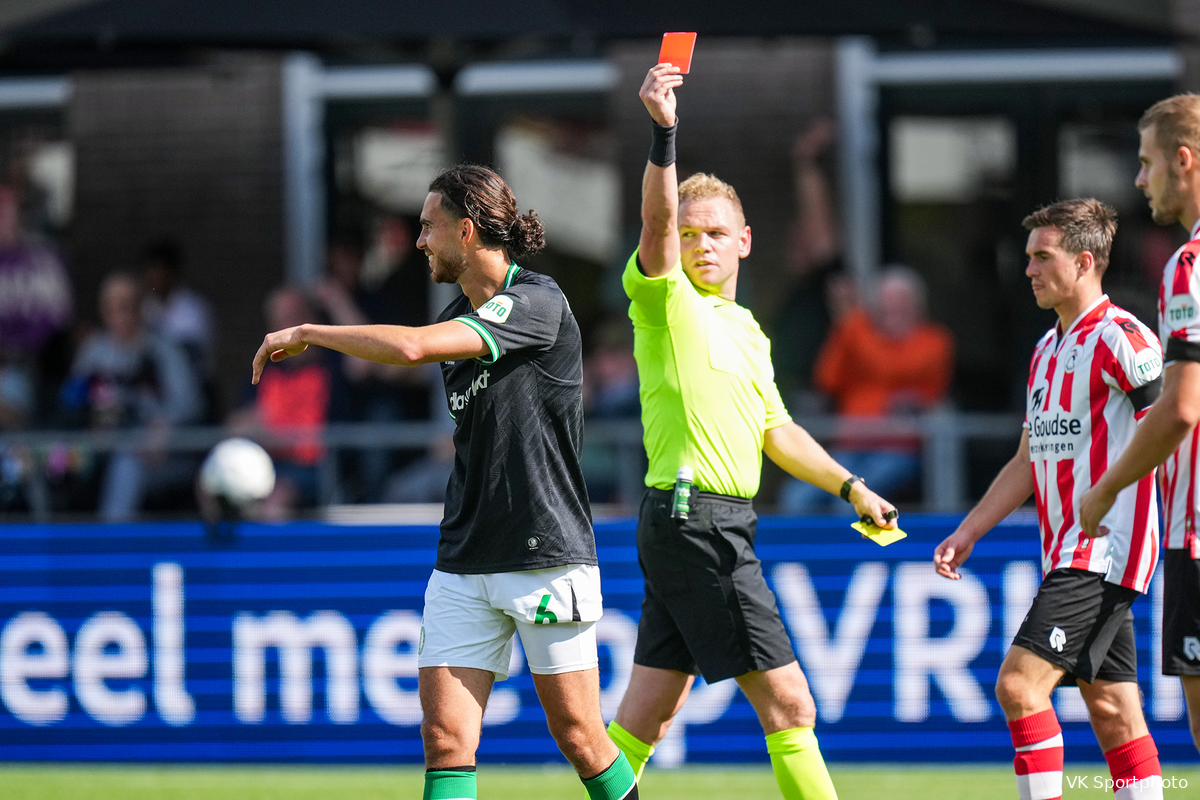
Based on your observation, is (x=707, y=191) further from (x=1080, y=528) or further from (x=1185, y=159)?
(x=1080, y=528)

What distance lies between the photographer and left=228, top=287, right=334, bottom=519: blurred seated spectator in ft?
26.6

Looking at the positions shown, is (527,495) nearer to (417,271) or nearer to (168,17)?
(168,17)

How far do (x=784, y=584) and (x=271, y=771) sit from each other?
8.81ft

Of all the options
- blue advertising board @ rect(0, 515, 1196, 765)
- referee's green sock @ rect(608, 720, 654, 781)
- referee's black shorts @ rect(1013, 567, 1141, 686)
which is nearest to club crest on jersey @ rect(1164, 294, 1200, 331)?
referee's black shorts @ rect(1013, 567, 1141, 686)

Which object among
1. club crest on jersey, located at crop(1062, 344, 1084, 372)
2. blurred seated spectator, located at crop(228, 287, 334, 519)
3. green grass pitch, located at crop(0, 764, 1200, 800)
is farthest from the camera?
blurred seated spectator, located at crop(228, 287, 334, 519)

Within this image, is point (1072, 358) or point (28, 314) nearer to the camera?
point (1072, 358)

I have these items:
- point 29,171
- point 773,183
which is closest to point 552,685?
point 773,183

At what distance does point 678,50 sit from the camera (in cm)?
426

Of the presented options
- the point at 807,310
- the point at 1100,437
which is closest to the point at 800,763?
the point at 1100,437

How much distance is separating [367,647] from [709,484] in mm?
2940

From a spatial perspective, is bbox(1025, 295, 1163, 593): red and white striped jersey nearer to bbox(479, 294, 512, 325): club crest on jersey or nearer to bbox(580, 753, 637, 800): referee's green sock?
bbox(580, 753, 637, 800): referee's green sock

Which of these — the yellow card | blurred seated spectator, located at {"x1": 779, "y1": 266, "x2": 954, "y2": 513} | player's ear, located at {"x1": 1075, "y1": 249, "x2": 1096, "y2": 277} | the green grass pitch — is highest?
player's ear, located at {"x1": 1075, "y1": 249, "x2": 1096, "y2": 277}

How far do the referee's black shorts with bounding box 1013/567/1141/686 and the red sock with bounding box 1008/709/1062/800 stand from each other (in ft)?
0.60

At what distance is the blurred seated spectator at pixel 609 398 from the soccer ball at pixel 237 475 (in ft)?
6.03
